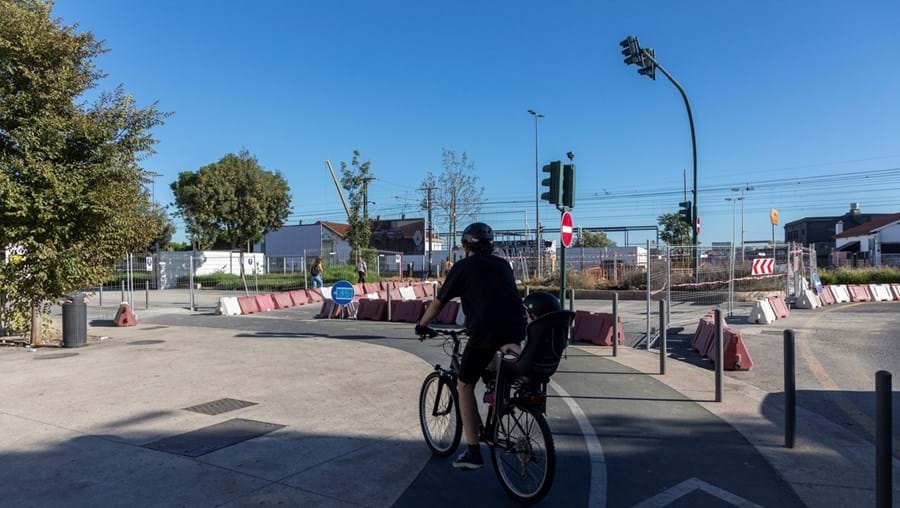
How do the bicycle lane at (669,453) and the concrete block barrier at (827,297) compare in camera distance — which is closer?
the bicycle lane at (669,453)

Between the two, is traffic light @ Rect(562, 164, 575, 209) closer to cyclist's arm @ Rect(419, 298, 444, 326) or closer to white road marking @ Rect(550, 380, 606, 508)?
white road marking @ Rect(550, 380, 606, 508)

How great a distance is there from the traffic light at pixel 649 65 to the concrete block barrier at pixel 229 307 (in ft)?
49.8

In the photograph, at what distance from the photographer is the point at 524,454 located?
4328mm

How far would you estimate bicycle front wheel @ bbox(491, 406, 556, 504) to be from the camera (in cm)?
414

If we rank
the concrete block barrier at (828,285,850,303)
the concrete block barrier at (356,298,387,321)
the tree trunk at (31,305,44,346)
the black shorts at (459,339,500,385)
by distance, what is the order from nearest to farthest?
the black shorts at (459,339,500,385) < the tree trunk at (31,305,44,346) < the concrete block barrier at (356,298,387,321) < the concrete block barrier at (828,285,850,303)

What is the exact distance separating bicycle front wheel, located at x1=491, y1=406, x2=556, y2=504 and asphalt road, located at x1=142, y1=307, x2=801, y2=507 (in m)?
0.17

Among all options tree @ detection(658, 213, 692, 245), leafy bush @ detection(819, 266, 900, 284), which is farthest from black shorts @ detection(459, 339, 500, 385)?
tree @ detection(658, 213, 692, 245)

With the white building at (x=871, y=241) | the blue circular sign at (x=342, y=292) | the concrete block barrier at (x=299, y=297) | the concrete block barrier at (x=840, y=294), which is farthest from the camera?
the white building at (x=871, y=241)

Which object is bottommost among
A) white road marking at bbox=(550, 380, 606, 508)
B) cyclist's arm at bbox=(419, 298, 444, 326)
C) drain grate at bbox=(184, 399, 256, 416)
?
drain grate at bbox=(184, 399, 256, 416)

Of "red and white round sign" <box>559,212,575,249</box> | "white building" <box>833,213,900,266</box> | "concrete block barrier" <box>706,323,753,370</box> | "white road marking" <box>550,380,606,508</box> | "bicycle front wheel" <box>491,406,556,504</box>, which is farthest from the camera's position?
"white building" <box>833,213,900,266</box>

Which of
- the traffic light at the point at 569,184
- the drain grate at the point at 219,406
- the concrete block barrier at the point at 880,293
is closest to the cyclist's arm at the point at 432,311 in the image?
the drain grate at the point at 219,406

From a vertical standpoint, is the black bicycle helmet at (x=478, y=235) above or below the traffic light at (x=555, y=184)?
below

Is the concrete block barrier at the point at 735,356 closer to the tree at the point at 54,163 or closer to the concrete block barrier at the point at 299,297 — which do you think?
the tree at the point at 54,163

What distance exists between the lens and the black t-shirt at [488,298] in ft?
14.9
